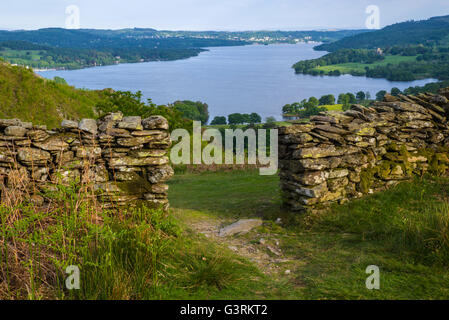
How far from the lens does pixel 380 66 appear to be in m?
136

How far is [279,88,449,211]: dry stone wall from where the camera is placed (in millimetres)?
8805

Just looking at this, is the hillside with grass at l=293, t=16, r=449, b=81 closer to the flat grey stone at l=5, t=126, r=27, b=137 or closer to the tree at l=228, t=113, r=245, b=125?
the tree at l=228, t=113, r=245, b=125

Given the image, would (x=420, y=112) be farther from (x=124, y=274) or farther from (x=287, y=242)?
(x=124, y=274)

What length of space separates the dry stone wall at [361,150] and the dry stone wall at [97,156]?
326 cm

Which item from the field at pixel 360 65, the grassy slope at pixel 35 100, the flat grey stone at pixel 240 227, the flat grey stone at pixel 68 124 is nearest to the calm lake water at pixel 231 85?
the field at pixel 360 65

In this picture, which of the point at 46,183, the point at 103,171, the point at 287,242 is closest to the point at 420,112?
the point at 287,242

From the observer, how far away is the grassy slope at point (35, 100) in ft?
89.5

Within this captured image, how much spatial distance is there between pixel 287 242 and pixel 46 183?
533 centimetres

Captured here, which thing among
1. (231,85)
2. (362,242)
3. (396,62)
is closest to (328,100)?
(231,85)

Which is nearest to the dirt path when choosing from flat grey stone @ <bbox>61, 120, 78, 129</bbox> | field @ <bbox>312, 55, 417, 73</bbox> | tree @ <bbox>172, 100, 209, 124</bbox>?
flat grey stone @ <bbox>61, 120, 78, 129</bbox>

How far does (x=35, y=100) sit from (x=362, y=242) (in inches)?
1153

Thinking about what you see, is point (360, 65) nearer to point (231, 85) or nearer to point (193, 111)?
point (231, 85)

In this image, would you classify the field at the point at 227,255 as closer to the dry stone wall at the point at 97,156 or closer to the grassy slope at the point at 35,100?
the dry stone wall at the point at 97,156

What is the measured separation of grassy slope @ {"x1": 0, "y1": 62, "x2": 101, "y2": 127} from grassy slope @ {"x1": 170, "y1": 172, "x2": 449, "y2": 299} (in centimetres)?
2227
